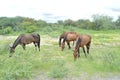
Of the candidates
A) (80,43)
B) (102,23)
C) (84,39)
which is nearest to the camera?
(80,43)

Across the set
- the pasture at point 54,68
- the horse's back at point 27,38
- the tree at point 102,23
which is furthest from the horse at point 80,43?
the tree at point 102,23

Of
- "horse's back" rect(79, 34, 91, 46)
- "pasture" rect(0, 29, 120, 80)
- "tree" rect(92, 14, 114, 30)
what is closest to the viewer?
"pasture" rect(0, 29, 120, 80)

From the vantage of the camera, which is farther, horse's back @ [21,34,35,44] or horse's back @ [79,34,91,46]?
horse's back @ [21,34,35,44]

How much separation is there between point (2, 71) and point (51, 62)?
12.4ft

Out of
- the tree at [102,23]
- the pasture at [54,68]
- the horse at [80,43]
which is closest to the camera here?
the pasture at [54,68]

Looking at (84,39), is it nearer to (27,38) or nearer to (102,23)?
(27,38)

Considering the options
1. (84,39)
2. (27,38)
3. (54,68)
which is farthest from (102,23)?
(54,68)

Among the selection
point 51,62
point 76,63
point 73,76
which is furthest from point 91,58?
point 73,76

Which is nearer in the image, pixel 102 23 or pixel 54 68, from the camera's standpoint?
pixel 54 68

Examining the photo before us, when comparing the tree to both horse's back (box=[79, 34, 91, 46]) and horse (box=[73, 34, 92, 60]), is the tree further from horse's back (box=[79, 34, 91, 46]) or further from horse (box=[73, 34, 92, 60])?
horse (box=[73, 34, 92, 60])

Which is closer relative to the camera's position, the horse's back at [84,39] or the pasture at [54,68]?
the pasture at [54,68]

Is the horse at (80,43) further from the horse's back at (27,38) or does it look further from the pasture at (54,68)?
the horse's back at (27,38)

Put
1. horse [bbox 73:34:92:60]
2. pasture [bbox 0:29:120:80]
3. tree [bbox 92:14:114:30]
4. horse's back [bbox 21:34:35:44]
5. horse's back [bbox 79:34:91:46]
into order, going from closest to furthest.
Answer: pasture [bbox 0:29:120:80] < horse [bbox 73:34:92:60] < horse's back [bbox 79:34:91:46] < horse's back [bbox 21:34:35:44] < tree [bbox 92:14:114:30]

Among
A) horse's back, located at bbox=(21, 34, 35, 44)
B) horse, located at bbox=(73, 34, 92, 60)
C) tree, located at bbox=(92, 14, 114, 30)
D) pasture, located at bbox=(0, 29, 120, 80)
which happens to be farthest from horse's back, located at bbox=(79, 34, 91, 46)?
tree, located at bbox=(92, 14, 114, 30)
